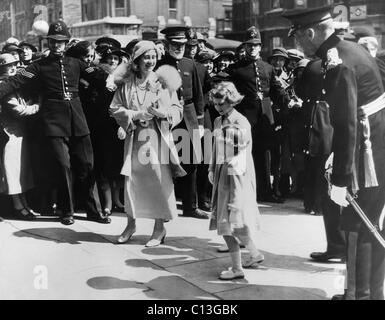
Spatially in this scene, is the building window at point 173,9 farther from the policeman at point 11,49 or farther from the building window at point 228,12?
the policeman at point 11,49

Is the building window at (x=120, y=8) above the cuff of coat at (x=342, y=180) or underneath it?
above

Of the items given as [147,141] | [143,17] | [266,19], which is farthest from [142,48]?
[143,17]

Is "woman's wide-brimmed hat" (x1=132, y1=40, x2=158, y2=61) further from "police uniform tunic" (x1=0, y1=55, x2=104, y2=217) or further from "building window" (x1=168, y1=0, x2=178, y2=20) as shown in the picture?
"building window" (x1=168, y1=0, x2=178, y2=20)

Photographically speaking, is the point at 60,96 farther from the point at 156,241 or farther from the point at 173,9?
the point at 173,9

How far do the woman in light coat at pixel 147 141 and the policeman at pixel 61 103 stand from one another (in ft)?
3.09

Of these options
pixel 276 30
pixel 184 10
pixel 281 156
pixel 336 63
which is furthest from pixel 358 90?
pixel 184 10

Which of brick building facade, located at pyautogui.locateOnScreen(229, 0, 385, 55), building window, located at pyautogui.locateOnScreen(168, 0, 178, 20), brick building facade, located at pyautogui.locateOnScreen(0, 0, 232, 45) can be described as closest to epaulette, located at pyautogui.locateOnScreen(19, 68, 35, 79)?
brick building facade, located at pyautogui.locateOnScreen(229, 0, 385, 55)

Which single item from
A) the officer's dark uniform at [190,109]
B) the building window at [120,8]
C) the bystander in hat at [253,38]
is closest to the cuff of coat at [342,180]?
the officer's dark uniform at [190,109]

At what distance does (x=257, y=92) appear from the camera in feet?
23.1

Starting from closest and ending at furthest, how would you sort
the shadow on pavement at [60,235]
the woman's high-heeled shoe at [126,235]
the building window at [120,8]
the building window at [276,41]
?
the woman's high-heeled shoe at [126,235], the shadow on pavement at [60,235], the building window at [276,41], the building window at [120,8]

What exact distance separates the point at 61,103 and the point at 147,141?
134 cm

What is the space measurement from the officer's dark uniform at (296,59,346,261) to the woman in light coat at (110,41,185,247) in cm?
133

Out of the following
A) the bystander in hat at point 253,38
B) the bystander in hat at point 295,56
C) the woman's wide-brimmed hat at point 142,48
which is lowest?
the bystander in hat at point 295,56

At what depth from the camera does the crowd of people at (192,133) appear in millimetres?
3537
